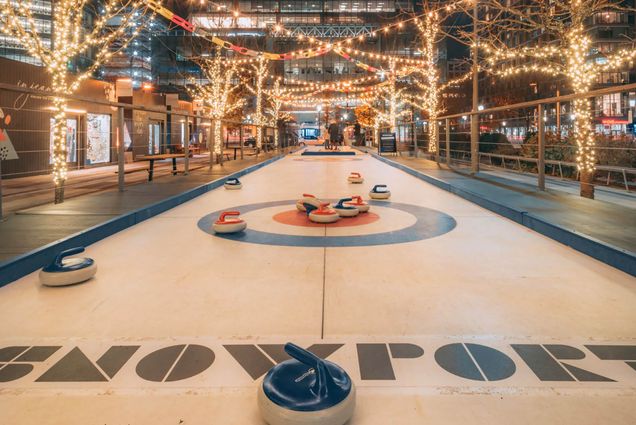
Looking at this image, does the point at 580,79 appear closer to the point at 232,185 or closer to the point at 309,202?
the point at 309,202

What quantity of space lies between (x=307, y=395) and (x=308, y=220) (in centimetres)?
443

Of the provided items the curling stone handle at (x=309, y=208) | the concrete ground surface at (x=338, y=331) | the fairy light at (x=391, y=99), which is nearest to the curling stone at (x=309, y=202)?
the curling stone handle at (x=309, y=208)

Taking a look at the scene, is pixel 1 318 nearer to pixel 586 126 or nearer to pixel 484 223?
pixel 484 223

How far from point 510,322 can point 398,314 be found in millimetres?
630

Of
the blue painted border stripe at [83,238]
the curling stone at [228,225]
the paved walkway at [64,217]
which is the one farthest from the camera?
the curling stone at [228,225]

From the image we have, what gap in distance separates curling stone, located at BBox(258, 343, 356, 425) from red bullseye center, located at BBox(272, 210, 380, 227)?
397cm

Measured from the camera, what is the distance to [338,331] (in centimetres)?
254

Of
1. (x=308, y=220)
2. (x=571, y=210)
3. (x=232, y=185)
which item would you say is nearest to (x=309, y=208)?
(x=308, y=220)

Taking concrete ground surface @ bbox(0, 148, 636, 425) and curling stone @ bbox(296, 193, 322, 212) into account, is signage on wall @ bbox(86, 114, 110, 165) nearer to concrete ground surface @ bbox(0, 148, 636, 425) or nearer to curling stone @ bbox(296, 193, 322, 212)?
curling stone @ bbox(296, 193, 322, 212)

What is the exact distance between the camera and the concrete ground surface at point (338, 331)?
1823mm

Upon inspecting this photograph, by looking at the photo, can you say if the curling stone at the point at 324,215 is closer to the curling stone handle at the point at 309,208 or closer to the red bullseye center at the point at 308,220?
the red bullseye center at the point at 308,220

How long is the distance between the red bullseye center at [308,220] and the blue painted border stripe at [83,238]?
5.63 ft

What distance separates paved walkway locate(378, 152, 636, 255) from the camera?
4.31 meters

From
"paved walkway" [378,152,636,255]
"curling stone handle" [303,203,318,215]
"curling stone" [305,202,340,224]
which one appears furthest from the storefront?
"paved walkway" [378,152,636,255]
